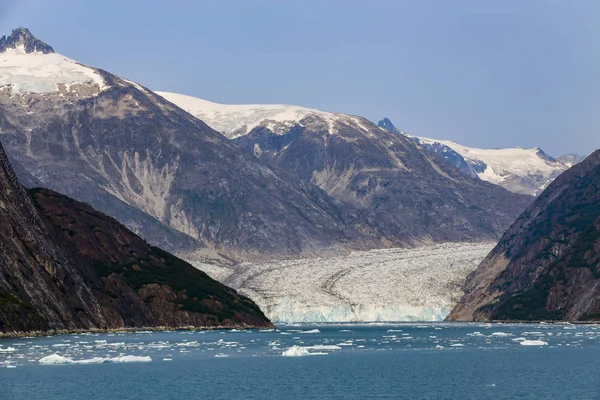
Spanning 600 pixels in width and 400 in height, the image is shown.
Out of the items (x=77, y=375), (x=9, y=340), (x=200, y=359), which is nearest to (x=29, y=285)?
(x=9, y=340)

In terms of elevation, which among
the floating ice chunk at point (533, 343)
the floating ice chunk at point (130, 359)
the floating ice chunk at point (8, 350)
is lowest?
the floating ice chunk at point (533, 343)

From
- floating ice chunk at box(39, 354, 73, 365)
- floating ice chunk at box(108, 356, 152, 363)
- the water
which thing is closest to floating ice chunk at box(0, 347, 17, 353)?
the water

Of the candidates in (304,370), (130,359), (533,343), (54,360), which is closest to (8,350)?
(130,359)

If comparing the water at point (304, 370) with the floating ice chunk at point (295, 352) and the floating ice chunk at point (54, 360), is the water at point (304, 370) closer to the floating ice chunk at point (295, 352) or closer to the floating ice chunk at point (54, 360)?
the floating ice chunk at point (295, 352)

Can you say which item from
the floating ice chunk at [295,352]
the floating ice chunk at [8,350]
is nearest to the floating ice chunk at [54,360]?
the floating ice chunk at [8,350]

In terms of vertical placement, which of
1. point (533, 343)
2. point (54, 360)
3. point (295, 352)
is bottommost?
point (533, 343)

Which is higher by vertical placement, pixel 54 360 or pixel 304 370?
pixel 54 360

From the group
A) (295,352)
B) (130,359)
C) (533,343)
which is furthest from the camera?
(533,343)

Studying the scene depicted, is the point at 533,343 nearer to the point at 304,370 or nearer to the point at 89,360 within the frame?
the point at 304,370
